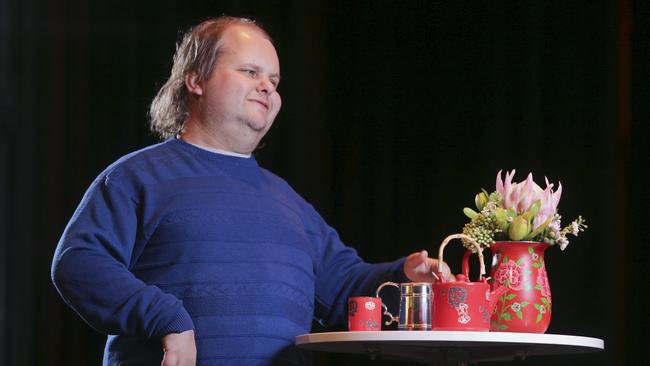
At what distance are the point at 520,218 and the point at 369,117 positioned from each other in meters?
1.53

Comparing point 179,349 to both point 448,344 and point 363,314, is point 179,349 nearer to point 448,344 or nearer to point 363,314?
point 363,314

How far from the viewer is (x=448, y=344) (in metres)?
1.96

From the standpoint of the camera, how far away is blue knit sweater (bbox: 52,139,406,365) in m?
2.22

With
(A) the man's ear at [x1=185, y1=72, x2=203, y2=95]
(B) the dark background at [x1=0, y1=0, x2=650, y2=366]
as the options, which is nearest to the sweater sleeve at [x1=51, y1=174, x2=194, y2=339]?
(A) the man's ear at [x1=185, y1=72, x2=203, y2=95]

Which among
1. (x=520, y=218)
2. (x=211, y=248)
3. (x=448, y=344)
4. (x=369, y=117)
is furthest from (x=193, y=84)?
(x=369, y=117)

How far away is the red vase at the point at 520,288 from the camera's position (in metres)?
2.16

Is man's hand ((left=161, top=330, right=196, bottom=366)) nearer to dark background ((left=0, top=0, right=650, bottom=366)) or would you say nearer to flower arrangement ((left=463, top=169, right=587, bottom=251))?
flower arrangement ((left=463, top=169, right=587, bottom=251))

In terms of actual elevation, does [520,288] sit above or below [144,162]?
below

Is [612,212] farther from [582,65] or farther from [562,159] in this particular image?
[582,65]

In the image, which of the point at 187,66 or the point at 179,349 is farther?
the point at 187,66

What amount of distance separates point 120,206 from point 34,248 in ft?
4.78

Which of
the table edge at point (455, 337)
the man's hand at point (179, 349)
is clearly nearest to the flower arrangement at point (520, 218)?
the table edge at point (455, 337)

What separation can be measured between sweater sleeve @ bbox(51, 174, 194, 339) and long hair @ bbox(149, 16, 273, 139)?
18.4 inches

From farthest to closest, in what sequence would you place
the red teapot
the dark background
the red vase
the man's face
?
1. the dark background
2. the man's face
3. the red vase
4. the red teapot
